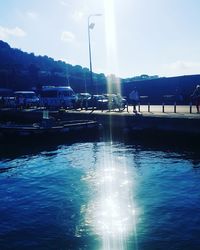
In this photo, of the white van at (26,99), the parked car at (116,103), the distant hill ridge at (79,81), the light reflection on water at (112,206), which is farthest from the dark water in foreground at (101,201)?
the white van at (26,99)

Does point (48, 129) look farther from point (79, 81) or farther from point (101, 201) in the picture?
point (79, 81)

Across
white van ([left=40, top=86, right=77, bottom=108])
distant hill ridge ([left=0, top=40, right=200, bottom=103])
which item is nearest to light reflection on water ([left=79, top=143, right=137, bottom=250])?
distant hill ridge ([left=0, top=40, right=200, bottom=103])

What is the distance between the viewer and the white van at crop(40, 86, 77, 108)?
142 feet

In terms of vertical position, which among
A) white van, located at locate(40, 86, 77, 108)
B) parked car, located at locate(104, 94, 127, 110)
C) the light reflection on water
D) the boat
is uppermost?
white van, located at locate(40, 86, 77, 108)

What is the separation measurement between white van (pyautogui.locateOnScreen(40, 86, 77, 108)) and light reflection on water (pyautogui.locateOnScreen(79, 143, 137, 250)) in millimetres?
26343

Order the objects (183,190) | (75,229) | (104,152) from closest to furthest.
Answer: (75,229), (183,190), (104,152)

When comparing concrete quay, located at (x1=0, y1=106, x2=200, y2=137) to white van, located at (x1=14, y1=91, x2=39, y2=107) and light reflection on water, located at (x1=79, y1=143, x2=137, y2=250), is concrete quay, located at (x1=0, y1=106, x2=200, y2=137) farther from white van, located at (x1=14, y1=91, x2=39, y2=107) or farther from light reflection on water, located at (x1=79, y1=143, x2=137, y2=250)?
white van, located at (x1=14, y1=91, x2=39, y2=107)

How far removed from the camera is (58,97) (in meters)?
43.8

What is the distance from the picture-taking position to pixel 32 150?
22578mm

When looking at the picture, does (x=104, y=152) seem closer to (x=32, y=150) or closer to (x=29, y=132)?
(x=32, y=150)

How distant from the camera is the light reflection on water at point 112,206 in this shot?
923 cm

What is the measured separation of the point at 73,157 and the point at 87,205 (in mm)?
8251

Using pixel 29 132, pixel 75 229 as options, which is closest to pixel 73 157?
pixel 29 132

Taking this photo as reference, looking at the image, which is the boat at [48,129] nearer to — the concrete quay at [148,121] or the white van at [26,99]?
the concrete quay at [148,121]
